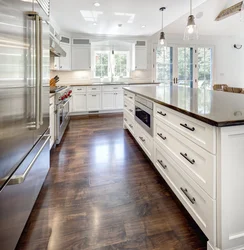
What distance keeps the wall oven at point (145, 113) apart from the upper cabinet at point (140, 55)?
13.4 feet

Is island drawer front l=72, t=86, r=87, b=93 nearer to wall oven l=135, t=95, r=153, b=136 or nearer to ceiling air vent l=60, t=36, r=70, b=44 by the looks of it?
ceiling air vent l=60, t=36, r=70, b=44

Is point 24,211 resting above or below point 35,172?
below

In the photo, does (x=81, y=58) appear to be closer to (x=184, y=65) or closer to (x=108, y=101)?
(x=108, y=101)

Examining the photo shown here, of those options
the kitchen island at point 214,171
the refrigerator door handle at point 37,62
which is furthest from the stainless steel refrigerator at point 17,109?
the kitchen island at point 214,171

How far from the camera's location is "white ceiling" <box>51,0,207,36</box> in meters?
3.88

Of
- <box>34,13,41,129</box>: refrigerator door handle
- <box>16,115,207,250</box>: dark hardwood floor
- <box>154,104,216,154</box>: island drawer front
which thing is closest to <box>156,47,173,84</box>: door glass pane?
<box>16,115,207,250</box>: dark hardwood floor

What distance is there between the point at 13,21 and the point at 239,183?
159 cm

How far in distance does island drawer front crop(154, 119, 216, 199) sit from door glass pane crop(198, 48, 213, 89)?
665cm

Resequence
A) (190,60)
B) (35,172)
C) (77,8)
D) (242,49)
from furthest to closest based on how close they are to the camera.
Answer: (242,49) < (190,60) < (77,8) < (35,172)

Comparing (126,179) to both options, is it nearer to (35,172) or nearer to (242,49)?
(35,172)

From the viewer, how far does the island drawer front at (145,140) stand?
101 inches

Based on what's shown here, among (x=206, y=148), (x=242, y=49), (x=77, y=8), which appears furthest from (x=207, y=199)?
(x=242, y=49)

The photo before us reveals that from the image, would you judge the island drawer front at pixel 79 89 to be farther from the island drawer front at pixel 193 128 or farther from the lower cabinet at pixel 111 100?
the island drawer front at pixel 193 128

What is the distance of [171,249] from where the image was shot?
53.4 inches
